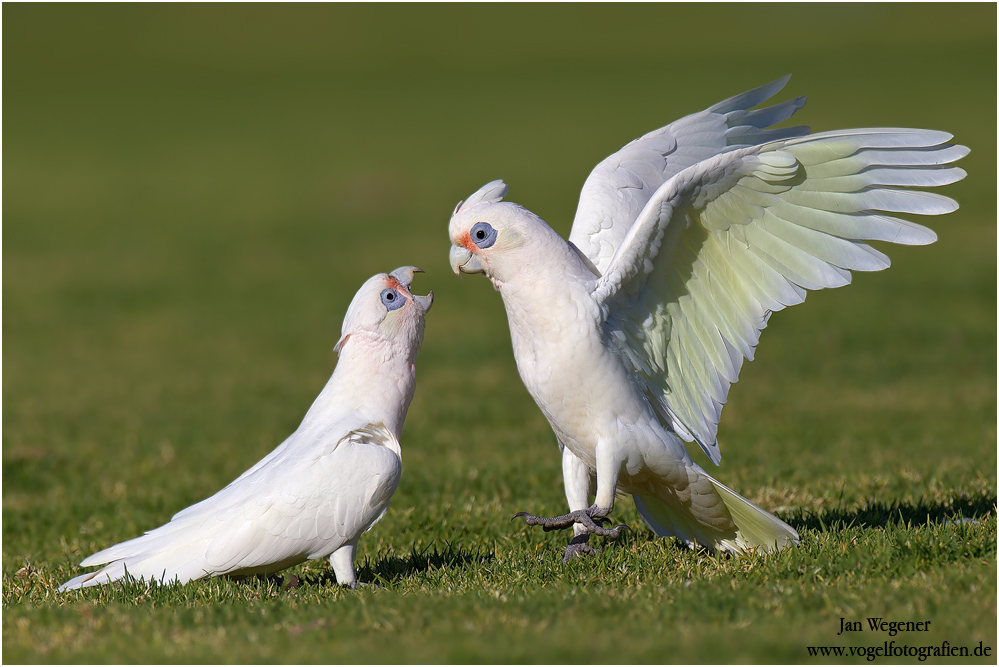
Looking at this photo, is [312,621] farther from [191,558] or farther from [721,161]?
[721,161]

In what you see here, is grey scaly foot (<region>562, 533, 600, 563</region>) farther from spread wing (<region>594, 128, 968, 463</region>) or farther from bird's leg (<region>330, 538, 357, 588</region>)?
bird's leg (<region>330, 538, 357, 588</region>)

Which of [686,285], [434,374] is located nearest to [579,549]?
[686,285]

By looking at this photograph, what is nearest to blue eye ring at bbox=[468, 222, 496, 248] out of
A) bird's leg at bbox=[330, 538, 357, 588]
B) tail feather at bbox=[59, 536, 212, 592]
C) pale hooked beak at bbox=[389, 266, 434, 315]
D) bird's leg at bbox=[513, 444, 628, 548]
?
pale hooked beak at bbox=[389, 266, 434, 315]

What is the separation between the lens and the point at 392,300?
5.19 meters

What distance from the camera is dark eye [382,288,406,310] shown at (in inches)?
204

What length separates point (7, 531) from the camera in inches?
270

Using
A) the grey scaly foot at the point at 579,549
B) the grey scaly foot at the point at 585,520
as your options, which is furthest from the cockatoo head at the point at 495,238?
the grey scaly foot at the point at 579,549

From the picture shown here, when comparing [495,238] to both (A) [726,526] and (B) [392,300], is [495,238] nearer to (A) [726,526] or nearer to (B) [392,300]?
(B) [392,300]

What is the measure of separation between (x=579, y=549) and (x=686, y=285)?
1.42 m

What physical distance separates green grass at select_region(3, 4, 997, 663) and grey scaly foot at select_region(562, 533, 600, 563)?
0.41 ft

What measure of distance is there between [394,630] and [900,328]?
10.2 meters

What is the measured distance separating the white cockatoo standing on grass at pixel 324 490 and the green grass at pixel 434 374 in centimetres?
17

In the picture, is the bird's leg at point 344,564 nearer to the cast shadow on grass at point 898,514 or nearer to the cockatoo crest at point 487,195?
the cockatoo crest at point 487,195

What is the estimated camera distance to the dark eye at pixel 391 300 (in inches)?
204
